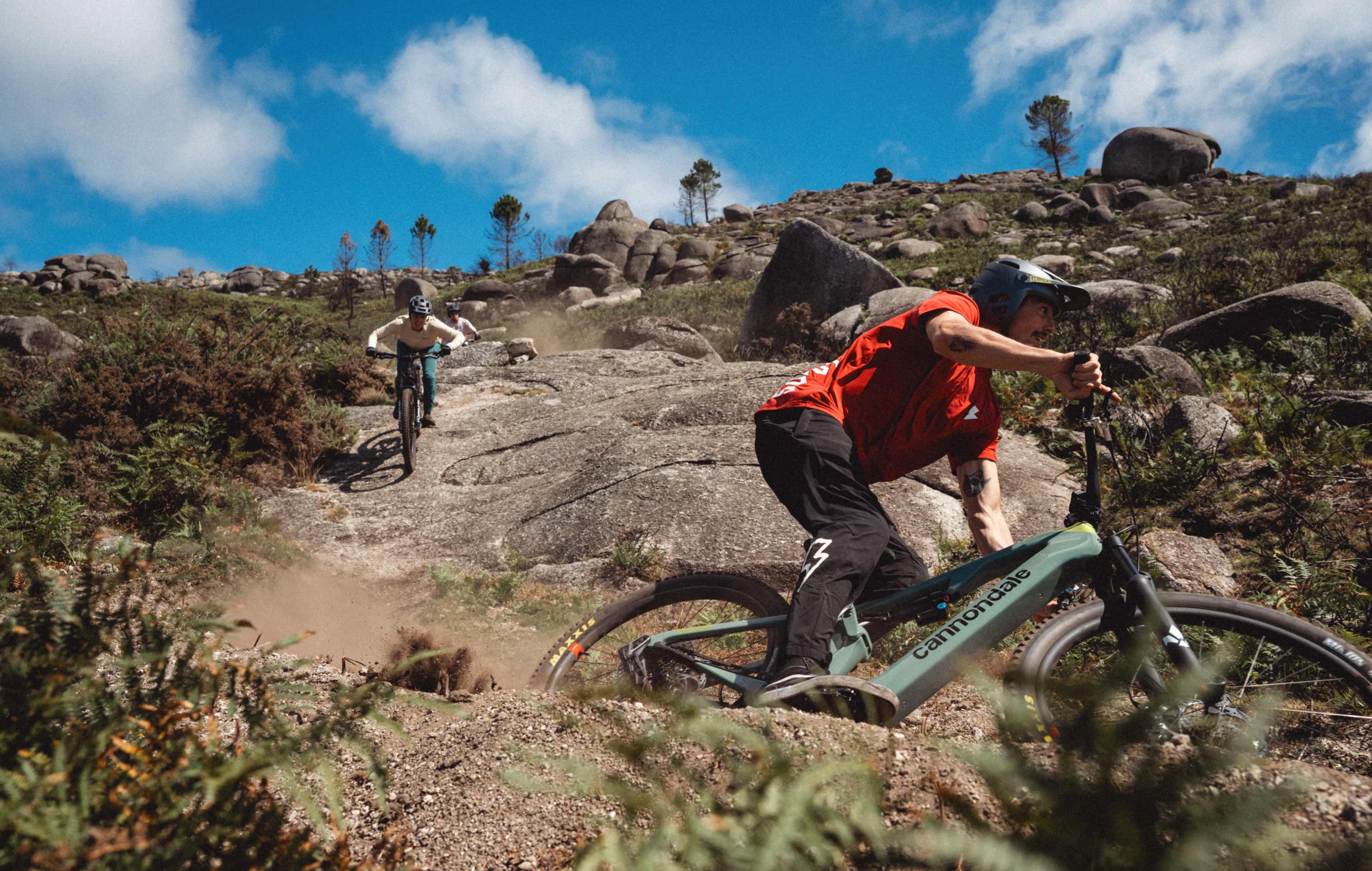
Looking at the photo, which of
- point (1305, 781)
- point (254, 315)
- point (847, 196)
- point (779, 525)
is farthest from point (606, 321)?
point (847, 196)

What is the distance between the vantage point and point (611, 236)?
196 feet

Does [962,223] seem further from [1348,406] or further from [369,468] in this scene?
[369,468]

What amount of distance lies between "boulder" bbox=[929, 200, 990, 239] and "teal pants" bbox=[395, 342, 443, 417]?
122 ft

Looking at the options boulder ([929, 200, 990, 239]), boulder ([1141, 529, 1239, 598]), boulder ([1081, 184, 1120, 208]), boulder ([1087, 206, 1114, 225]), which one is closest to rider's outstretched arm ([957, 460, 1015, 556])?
boulder ([1141, 529, 1239, 598])

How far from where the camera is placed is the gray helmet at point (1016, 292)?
3451 millimetres

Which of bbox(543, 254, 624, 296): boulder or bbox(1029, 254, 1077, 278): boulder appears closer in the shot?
bbox(1029, 254, 1077, 278): boulder

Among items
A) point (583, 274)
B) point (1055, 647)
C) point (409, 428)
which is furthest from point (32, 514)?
point (583, 274)

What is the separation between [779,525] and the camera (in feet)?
22.3

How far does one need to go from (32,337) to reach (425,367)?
2172cm

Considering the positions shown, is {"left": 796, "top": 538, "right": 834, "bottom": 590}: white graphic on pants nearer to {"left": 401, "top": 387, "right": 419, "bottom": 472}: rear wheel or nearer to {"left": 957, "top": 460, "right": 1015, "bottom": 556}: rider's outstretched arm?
{"left": 957, "top": 460, "right": 1015, "bottom": 556}: rider's outstretched arm

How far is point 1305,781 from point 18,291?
5758 cm

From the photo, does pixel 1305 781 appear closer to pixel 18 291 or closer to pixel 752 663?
pixel 752 663

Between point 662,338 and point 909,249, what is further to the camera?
point 909,249

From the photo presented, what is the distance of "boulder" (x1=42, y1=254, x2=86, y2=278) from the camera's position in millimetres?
52406
